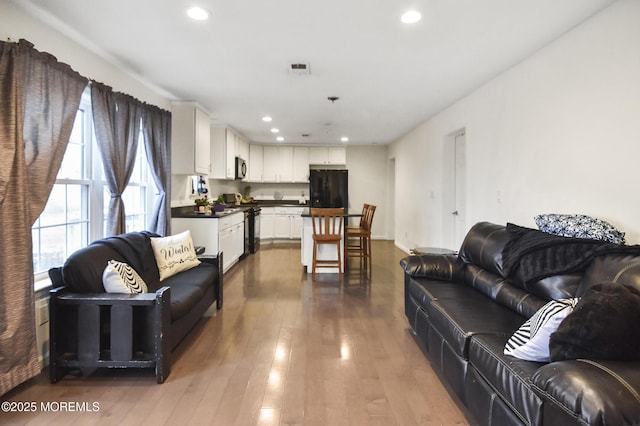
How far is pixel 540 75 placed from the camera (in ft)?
10.0

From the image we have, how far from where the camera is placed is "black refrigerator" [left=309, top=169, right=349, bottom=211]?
816 centimetres

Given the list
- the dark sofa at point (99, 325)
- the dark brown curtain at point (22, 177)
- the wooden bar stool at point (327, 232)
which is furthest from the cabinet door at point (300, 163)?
the dark sofa at point (99, 325)

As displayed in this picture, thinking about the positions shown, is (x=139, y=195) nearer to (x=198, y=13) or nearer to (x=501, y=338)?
(x=198, y=13)

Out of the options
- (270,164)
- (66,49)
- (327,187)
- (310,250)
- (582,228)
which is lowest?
(310,250)

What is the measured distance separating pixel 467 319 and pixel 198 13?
2679 millimetres

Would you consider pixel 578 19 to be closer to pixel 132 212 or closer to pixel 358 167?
pixel 132 212

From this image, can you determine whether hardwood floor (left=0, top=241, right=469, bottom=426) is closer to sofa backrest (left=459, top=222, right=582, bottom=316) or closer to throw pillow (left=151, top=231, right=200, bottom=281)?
throw pillow (left=151, top=231, right=200, bottom=281)

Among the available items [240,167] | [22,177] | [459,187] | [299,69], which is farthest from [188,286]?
[240,167]

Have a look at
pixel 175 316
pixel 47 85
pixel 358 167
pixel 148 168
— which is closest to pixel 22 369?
pixel 175 316

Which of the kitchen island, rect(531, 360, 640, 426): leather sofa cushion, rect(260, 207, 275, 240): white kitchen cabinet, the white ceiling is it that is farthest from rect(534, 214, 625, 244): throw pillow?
rect(260, 207, 275, 240): white kitchen cabinet

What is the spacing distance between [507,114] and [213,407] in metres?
3.56

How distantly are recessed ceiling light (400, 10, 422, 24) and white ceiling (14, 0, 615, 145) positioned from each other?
43 mm

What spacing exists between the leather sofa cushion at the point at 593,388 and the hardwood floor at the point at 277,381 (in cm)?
88

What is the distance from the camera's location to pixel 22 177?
2.21 meters
